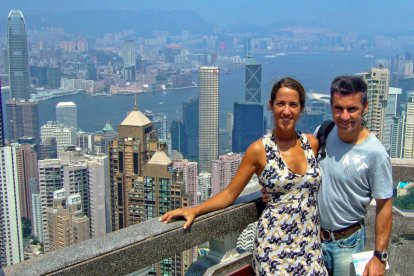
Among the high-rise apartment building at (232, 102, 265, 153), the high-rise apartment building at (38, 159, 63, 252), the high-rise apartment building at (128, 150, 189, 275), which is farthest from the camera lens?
the high-rise apartment building at (232, 102, 265, 153)

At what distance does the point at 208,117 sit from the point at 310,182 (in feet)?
124

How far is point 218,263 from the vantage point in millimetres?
1207

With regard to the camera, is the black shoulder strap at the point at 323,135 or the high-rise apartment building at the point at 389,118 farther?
the high-rise apartment building at the point at 389,118

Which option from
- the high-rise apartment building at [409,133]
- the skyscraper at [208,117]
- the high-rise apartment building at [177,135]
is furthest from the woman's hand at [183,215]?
the high-rise apartment building at [177,135]

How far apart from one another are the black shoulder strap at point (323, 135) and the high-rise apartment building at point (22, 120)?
38.7 metres

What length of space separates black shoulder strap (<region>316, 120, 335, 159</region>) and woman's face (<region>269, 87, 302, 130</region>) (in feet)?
0.29

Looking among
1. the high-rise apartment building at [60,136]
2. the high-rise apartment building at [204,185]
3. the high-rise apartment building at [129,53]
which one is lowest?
the high-rise apartment building at [204,185]

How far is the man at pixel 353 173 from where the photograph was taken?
1.08 metres

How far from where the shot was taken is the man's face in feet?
3.57

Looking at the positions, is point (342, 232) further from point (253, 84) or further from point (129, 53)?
point (129, 53)

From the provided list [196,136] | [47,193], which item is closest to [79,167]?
[47,193]

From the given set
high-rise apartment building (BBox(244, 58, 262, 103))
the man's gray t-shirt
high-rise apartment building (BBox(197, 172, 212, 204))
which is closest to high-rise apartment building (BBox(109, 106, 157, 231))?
high-rise apartment building (BBox(197, 172, 212, 204))

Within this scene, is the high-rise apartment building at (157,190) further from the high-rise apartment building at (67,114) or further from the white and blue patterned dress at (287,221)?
the high-rise apartment building at (67,114)

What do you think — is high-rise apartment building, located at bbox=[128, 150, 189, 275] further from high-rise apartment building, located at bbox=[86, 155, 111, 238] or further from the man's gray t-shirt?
the man's gray t-shirt
